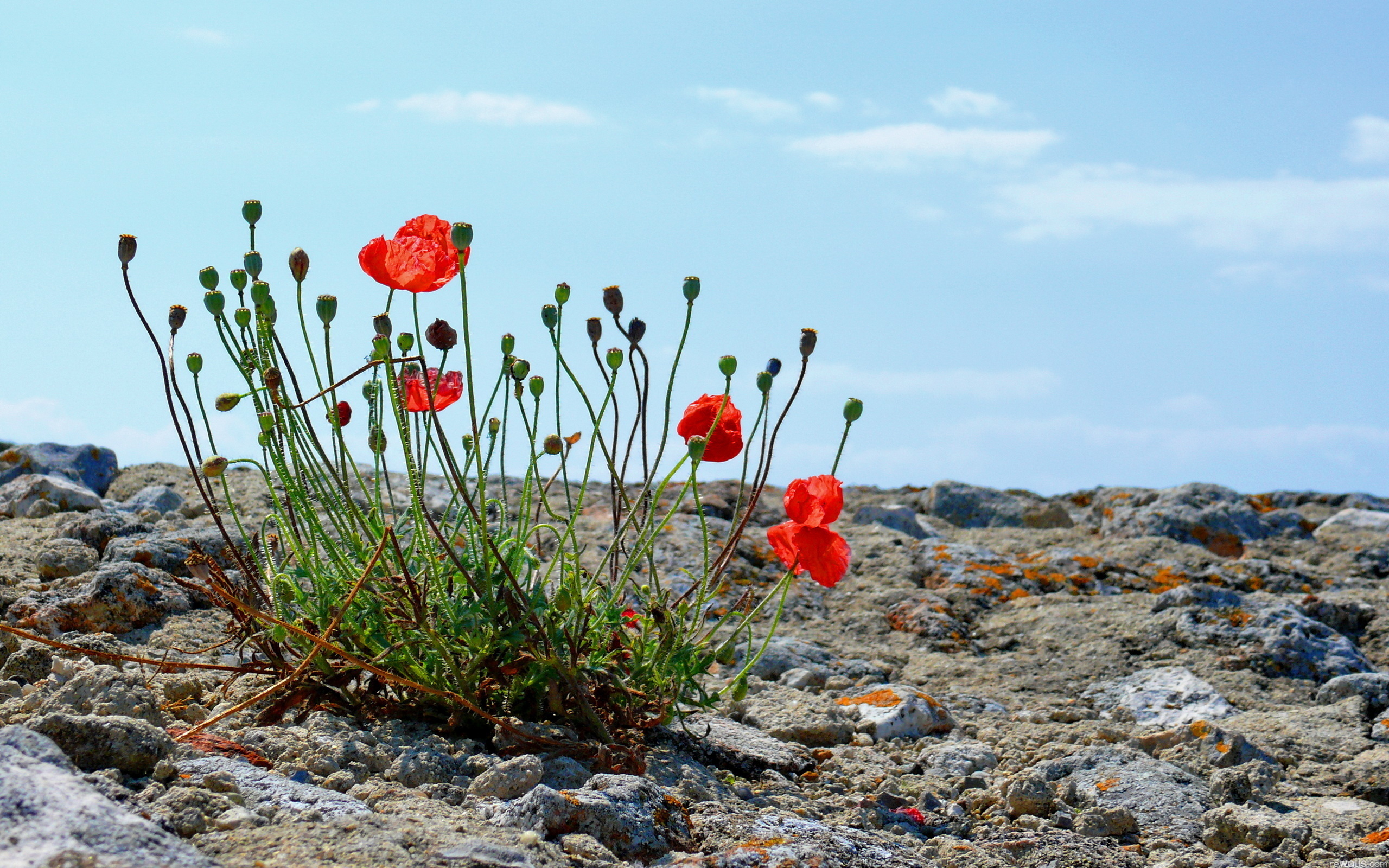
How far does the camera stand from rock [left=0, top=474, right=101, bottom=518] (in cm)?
455

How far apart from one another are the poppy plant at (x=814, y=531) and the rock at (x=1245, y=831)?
112 cm

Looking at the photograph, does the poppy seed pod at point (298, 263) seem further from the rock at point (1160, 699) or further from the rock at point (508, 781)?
the rock at point (1160, 699)

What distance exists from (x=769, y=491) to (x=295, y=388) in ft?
14.4

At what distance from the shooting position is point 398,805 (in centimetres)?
202

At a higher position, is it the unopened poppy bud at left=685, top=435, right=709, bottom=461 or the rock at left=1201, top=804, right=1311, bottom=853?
the unopened poppy bud at left=685, top=435, right=709, bottom=461

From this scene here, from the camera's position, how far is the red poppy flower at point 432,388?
2.57 metres

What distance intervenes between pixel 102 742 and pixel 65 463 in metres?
3.92

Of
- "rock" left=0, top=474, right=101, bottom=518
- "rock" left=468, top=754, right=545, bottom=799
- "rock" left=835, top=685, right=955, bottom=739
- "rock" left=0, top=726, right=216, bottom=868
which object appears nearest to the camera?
"rock" left=0, top=726, right=216, bottom=868

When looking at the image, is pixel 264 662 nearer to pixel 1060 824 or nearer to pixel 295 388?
pixel 295 388

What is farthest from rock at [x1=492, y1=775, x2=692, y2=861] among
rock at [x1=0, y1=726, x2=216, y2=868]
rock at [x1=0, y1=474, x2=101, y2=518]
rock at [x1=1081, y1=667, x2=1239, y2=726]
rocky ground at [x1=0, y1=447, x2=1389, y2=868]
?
rock at [x1=0, y1=474, x2=101, y2=518]

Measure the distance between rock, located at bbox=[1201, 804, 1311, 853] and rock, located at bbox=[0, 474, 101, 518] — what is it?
413 centimetres

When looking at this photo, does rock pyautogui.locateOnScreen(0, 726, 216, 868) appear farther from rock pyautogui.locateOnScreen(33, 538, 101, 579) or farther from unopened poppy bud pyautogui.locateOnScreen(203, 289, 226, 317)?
rock pyautogui.locateOnScreen(33, 538, 101, 579)

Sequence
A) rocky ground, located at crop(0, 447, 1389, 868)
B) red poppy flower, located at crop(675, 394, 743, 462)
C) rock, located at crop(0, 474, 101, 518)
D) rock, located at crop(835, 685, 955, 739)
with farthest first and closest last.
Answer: rock, located at crop(0, 474, 101, 518) < rock, located at crop(835, 685, 955, 739) < red poppy flower, located at crop(675, 394, 743, 462) < rocky ground, located at crop(0, 447, 1389, 868)

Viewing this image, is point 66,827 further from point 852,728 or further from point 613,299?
point 852,728
